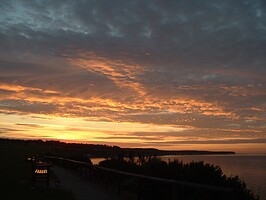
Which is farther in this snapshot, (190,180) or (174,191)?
(190,180)

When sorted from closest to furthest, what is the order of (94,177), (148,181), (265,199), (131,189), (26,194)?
(148,181) < (26,194) < (131,189) < (94,177) < (265,199)

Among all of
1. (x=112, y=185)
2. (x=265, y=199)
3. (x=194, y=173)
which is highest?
(x=194, y=173)

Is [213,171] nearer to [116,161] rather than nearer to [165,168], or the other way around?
[165,168]

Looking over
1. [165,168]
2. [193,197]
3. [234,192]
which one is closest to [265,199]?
[165,168]

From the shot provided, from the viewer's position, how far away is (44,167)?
15.0 meters

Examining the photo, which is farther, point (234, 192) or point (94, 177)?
point (94, 177)

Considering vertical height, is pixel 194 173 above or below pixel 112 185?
above

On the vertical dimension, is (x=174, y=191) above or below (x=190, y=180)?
below

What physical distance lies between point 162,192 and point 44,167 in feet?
21.0

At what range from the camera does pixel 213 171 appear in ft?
35.5

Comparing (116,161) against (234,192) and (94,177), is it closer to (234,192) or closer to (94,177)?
(94,177)

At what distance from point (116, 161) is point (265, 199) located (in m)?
10.2

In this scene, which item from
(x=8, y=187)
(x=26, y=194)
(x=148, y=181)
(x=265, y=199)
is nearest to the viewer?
(x=148, y=181)

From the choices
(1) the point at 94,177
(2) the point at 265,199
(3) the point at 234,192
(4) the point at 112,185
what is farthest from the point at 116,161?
(3) the point at 234,192
